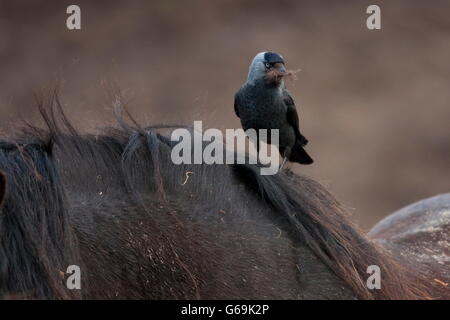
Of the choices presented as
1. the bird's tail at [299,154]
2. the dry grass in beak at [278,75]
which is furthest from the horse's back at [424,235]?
the dry grass in beak at [278,75]

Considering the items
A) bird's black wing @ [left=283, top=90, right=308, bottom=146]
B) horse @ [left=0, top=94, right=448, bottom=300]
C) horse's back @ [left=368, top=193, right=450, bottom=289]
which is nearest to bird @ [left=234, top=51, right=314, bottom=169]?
bird's black wing @ [left=283, top=90, right=308, bottom=146]

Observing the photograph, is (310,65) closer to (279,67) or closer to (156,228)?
(279,67)

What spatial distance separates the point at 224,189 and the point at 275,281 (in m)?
0.20

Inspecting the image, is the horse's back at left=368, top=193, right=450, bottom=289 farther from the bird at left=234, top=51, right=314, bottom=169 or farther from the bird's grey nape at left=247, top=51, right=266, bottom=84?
Answer: the bird's grey nape at left=247, top=51, right=266, bottom=84

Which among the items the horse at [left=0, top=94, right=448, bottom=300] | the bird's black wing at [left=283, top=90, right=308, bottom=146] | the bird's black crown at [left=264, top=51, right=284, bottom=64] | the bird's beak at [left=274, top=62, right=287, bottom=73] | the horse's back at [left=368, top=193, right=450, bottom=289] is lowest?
the horse's back at [left=368, top=193, right=450, bottom=289]

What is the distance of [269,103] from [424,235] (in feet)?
2.00

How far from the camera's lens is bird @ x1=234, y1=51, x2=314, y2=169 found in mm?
2113

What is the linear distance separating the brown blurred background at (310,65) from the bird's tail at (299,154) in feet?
15.6

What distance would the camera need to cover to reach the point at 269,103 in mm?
2119

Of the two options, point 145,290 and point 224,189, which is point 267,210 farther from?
point 145,290

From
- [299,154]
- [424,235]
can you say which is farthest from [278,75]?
[424,235]

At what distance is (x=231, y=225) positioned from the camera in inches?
55.6

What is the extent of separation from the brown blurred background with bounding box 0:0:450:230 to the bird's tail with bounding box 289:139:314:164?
4.76 m
